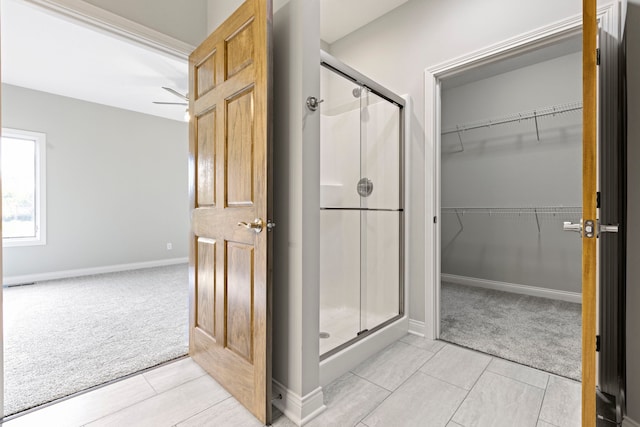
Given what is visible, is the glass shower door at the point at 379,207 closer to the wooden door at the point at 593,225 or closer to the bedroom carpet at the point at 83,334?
the wooden door at the point at 593,225

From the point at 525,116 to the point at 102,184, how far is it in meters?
6.20

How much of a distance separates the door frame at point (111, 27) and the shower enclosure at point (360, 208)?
106 cm

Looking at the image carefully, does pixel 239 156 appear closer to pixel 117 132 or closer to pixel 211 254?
pixel 211 254

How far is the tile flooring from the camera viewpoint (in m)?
1.46

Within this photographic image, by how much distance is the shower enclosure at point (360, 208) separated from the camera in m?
2.26

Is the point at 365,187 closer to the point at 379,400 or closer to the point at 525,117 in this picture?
the point at 379,400

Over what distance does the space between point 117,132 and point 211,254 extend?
14.6 ft

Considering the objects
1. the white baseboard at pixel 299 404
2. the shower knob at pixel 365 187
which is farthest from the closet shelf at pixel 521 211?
the white baseboard at pixel 299 404

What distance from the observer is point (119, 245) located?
16.7ft

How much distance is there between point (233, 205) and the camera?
166 centimetres
